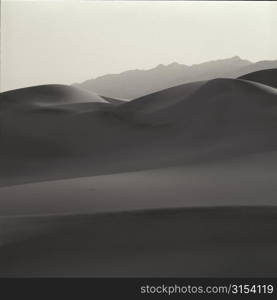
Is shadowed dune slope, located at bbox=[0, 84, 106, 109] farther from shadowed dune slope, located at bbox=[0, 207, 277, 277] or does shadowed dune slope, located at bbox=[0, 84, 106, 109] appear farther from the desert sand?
shadowed dune slope, located at bbox=[0, 207, 277, 277]

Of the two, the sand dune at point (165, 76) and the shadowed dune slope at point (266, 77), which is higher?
the sand dune at point (165, 76)

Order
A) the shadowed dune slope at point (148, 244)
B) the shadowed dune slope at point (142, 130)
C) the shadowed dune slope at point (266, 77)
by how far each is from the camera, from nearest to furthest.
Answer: the shadowed dune slope at point (148, 244), the shadowed dune slope at point (142, 130), the shadowed dune slope at point (266, 77)

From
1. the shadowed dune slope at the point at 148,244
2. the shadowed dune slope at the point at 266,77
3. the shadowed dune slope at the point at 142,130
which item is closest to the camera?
the shadowed dune slope at the point at 148,244

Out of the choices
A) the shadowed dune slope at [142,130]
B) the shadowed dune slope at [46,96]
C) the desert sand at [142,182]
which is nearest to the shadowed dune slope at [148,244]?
the desert sand at [142,182]

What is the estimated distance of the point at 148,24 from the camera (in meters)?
2.40

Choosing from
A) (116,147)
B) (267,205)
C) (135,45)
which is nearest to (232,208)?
(267,205)

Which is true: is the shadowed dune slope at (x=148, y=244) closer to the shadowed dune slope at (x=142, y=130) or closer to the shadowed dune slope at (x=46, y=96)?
the shadowed dune slope at (x=142, y=130)

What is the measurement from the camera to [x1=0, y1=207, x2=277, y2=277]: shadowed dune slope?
1.95m

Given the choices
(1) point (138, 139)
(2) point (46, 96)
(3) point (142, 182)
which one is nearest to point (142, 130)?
(1) point (138, 139)

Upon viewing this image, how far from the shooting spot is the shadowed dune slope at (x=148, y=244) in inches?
76.7

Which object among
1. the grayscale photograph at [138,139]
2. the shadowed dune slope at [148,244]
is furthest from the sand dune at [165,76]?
the shadowed dune slope at [148,244]

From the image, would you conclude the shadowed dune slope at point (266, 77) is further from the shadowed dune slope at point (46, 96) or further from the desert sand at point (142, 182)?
the shadowed dune slope at point (46, 96)

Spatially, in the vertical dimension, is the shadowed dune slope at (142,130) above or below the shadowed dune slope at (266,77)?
below

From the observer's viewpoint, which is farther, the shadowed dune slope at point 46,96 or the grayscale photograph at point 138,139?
the shadowed dune slope at point 46,96
